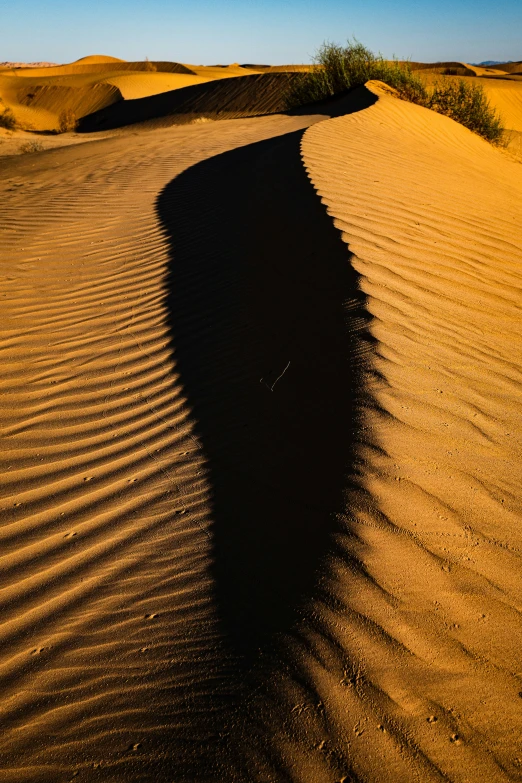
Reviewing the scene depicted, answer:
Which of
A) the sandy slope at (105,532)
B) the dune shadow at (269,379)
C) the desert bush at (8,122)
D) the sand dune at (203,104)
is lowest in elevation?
the sandy slope at (105,532)

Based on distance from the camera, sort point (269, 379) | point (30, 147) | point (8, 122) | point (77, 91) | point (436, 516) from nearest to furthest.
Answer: point (436, 516)
point (269, 379)
point (30, 147)
point (8, 122)
point (77, 91)

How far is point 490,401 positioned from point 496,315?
3.80ft

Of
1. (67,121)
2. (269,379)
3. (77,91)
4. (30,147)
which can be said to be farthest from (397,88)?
(77,91)

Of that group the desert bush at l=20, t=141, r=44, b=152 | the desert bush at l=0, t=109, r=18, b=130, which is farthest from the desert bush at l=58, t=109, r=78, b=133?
the desert bush at l=20, t=141, r=44, b=152

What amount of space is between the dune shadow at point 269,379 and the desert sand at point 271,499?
0.01m

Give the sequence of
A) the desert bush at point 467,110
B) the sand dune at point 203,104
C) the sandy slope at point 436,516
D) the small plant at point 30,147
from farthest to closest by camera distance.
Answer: the sand dune at point 203,104
the small plant at point 30,147
the desert bush at point 467,110
the sandy slope at point 436,516

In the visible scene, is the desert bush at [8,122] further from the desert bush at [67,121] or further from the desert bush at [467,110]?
the desert bush at [467,110]

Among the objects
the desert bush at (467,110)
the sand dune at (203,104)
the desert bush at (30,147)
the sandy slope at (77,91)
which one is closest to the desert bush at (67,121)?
the sand dune at (203,104)

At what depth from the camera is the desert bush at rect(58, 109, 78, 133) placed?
28.3 meters

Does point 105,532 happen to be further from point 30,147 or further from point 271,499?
point 30,147

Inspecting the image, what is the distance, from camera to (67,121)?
1154 inches

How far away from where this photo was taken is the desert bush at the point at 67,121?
28.3 meters

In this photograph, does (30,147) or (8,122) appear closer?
(30,147)

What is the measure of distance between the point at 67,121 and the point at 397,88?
20.7 m
